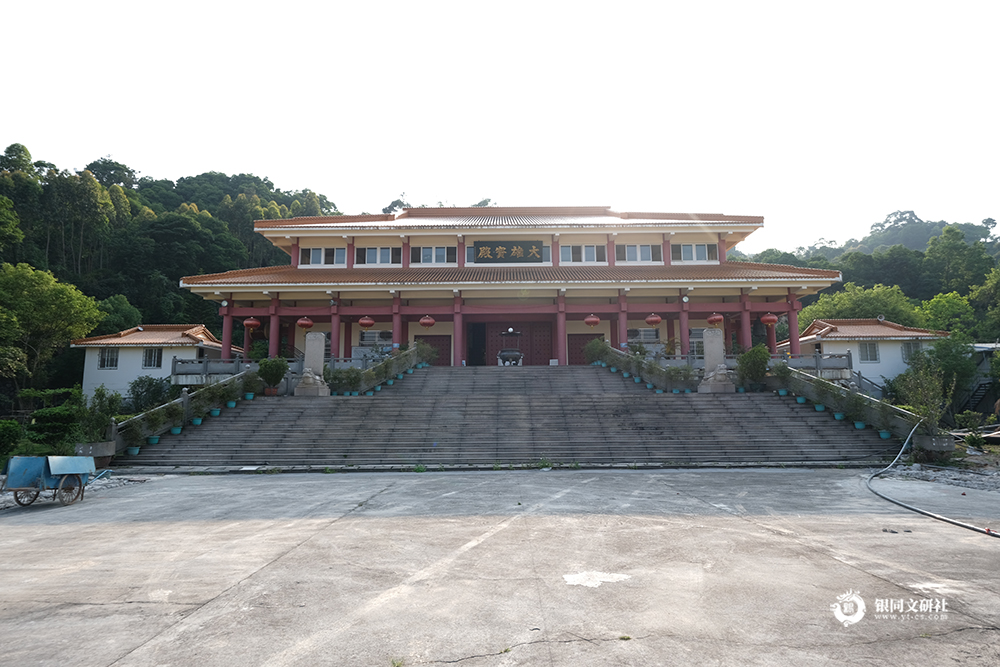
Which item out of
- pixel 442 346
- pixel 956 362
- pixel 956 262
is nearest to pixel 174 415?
pixel 442 346

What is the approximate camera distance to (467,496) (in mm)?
8664

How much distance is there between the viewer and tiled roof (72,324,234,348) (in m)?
26.6

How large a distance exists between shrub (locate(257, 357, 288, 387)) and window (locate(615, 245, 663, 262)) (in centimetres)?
1725

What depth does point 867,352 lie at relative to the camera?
27.6 meters

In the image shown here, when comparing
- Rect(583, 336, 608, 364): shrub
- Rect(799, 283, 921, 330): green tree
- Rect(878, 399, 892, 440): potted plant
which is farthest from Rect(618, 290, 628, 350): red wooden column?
Rect(799, 283, 921, 330): green tree

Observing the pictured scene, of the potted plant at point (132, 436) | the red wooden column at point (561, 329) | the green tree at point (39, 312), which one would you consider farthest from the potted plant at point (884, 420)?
the green tree at point (39, 312)

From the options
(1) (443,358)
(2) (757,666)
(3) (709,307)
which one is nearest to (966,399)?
(3) (709,307)

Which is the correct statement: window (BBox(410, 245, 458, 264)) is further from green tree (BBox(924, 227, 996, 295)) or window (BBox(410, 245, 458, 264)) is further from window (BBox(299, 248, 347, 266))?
green tree (BBox(924, 227, 996, 295))

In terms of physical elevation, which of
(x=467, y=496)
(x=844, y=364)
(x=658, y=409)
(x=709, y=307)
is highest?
(x=709, y=307)

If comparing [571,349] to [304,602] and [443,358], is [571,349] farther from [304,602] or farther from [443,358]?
[304,602]

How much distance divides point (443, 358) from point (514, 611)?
918 inches

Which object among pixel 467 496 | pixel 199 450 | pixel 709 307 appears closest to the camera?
pixel 467 496

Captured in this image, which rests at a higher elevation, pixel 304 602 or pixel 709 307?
pixel 709 307

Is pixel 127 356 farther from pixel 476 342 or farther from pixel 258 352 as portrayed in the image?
pixel 476 342
